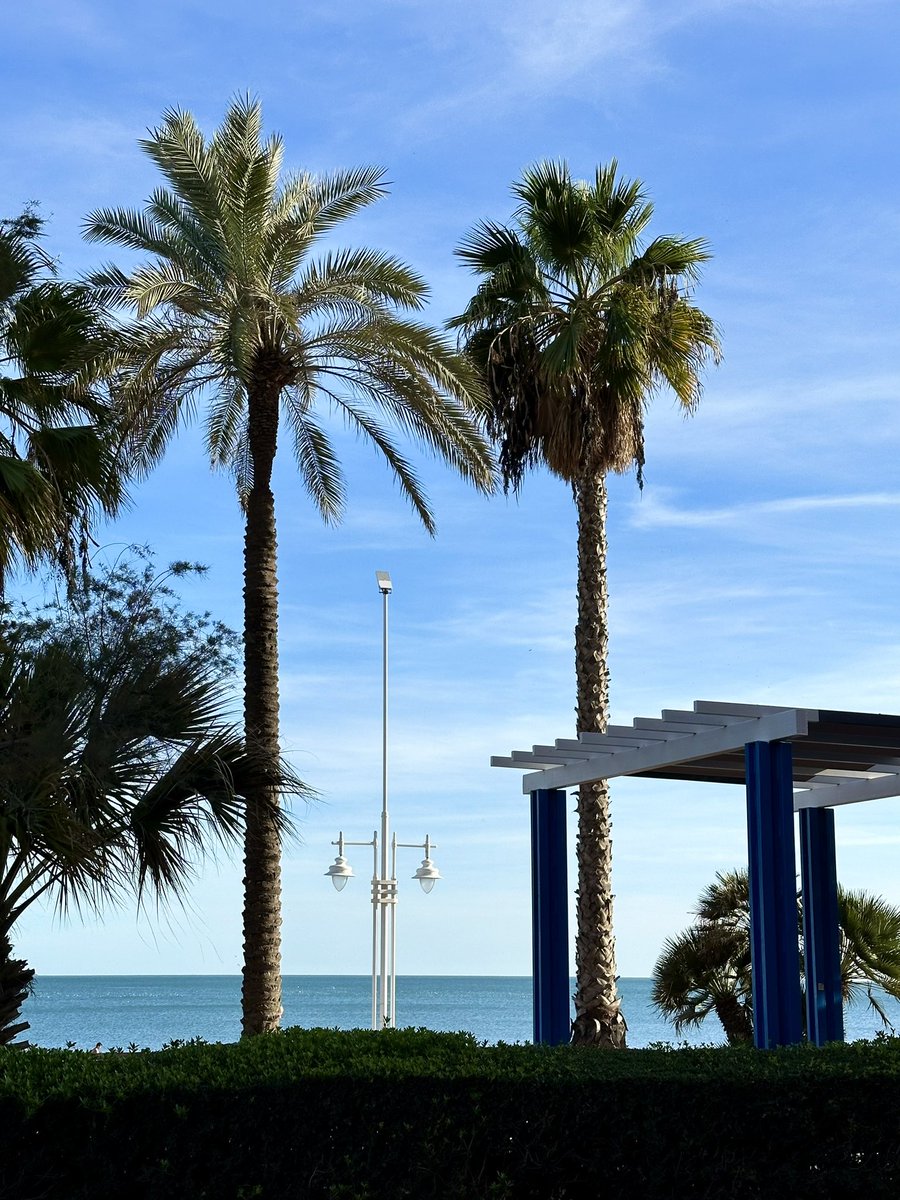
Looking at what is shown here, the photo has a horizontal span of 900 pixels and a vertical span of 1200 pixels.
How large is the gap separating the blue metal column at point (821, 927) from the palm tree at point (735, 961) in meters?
2.26

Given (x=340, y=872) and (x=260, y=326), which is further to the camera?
(x=340, y=872)

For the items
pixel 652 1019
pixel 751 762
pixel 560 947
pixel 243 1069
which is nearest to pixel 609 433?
pixel 560 947

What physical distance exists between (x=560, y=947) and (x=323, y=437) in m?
8.99

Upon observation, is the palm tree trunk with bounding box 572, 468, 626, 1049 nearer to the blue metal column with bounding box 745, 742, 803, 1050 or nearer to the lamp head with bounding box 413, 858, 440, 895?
the lamp head with bounding box 413, 858, 440, 895

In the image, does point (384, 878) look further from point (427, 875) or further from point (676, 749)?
point (676, 749)

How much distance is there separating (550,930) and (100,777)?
15.9ft

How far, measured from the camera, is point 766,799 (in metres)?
11.1

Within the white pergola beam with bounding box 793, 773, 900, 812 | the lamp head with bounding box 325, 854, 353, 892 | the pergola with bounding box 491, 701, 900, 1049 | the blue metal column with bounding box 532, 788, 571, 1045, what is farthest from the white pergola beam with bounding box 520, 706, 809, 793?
the lamp head with bounding box 325, 854, 353, 892

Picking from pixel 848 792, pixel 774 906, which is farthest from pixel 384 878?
pixel 774 906

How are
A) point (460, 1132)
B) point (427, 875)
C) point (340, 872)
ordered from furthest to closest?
point (427, 875)
point (340, 872)
point (460, 1132)

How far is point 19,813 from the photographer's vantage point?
461 inches

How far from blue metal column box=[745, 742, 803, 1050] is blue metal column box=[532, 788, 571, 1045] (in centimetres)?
347

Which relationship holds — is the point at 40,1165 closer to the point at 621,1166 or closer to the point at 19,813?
the point at 621,1166

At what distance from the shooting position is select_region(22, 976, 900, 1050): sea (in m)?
72.8
